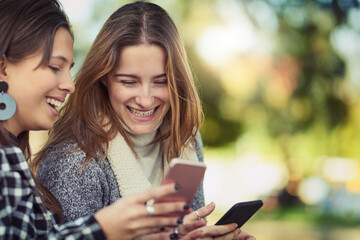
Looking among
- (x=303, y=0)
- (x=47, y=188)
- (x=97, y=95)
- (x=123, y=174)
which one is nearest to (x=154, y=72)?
(x=97, y=95)

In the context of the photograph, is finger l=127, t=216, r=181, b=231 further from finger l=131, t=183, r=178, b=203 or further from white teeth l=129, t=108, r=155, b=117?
white teeth l=129, t=108, r=155, b=117

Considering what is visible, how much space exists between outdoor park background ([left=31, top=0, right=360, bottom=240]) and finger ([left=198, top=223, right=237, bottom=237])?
6843mm

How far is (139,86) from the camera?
2.65 metres

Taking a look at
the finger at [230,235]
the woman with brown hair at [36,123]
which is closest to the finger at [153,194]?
Result: the woman with brown hair at [36,123]

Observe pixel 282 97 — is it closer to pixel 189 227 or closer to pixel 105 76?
pixel 105 76

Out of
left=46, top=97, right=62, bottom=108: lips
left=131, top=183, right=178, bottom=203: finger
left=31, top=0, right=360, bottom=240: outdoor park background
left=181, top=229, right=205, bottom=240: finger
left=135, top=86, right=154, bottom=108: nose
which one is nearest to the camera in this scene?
left=131, top=183, right=178, bottom=203: finger

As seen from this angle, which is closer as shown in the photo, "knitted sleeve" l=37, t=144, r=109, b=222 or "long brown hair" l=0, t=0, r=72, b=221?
"long brown hair" l=0, t=0, r=72, b=221

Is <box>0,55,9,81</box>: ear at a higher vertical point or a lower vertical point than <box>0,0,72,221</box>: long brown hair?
lower

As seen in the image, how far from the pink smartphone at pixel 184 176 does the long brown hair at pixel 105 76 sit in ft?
2.63

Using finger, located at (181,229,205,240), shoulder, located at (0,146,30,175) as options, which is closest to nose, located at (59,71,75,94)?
shoulder, located at (0,146,30,175)

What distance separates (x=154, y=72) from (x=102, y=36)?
339mm

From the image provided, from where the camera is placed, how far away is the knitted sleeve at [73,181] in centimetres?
244

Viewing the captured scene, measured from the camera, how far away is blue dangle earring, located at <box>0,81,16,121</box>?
6.49 ft

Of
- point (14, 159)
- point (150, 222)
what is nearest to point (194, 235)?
point (150, 222)
